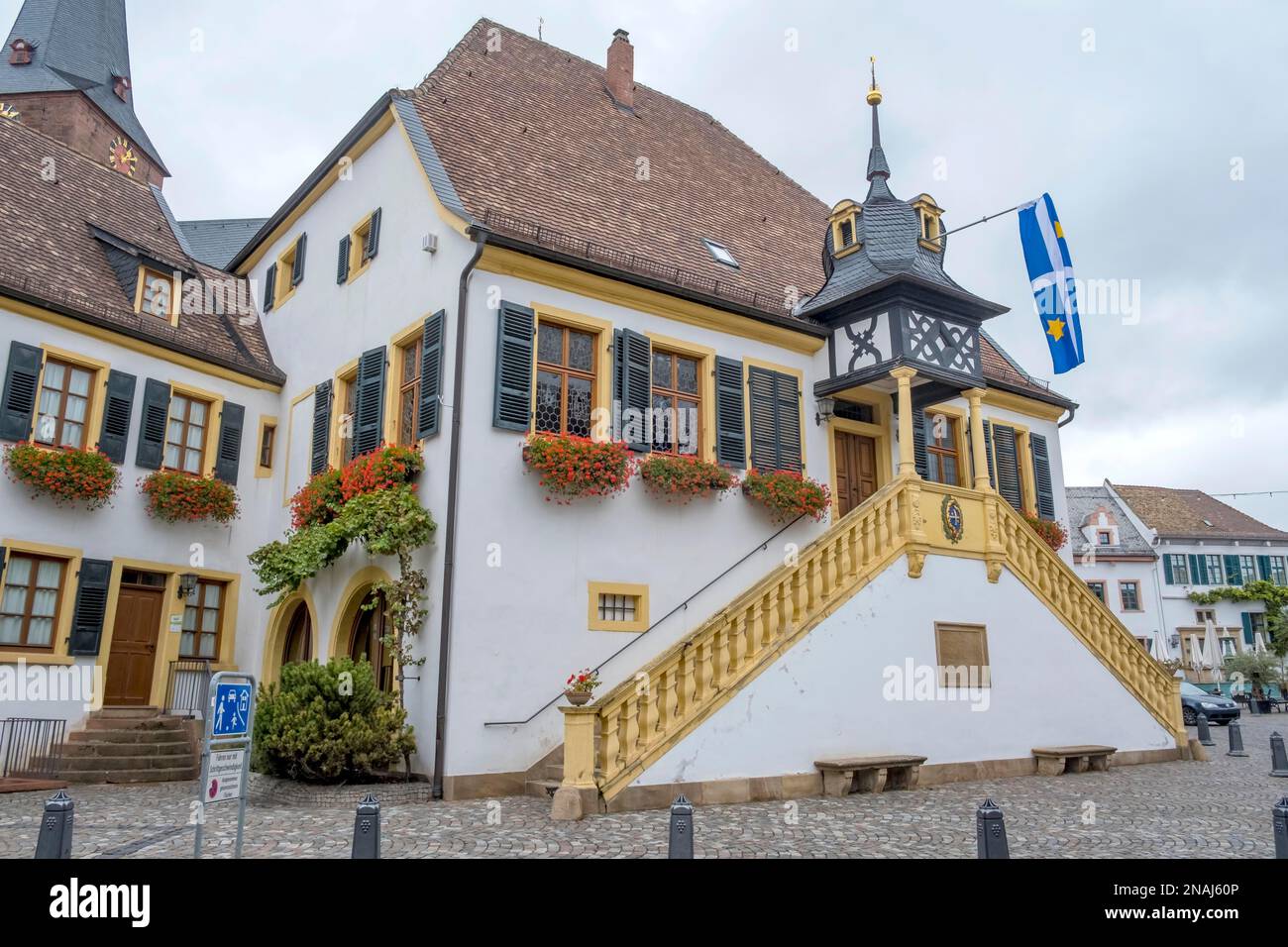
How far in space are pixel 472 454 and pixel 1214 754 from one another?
1372cm

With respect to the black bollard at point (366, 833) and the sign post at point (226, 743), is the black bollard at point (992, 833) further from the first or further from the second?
the sign post at point (226, 743)

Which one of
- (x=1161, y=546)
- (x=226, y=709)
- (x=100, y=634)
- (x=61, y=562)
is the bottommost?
(x=226, y=709)

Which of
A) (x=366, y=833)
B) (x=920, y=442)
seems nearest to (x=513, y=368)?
(x=366, y=833)

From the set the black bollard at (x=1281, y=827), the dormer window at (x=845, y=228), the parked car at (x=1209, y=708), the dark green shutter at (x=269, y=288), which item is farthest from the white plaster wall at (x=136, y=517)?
the parked car at (x=1209, y=708)

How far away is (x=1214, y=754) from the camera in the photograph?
16406mm

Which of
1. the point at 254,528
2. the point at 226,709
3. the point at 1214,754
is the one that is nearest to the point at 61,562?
the point at 254,528

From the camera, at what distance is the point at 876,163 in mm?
16281

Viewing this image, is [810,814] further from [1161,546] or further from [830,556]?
[1161,546]

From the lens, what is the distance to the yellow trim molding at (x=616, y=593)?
1187 centimetres

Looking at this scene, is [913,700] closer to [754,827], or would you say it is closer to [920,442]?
[754,827]

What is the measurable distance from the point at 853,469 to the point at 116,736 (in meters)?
11.5
